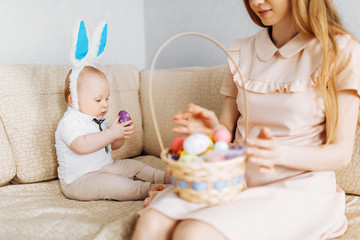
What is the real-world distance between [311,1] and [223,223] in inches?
26.1

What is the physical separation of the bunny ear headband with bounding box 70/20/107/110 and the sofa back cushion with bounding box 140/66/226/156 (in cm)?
44

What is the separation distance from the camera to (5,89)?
4.57 feet

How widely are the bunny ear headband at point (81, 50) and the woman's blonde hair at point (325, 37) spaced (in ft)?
2.45

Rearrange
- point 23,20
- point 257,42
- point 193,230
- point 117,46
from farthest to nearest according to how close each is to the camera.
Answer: point 117,46
point 23,20
point 257,42
point 193,230

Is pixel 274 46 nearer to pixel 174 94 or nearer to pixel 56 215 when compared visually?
pixel 174 94

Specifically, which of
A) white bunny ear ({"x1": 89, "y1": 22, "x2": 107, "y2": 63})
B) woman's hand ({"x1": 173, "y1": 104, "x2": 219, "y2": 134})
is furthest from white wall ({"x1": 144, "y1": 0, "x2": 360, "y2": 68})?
woman's hand ({"x1": 173, "y1": 104, "x2": 219, "y2": 134})

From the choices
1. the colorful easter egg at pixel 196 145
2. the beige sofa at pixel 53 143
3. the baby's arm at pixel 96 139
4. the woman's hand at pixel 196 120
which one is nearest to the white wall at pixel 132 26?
the beige sofa at pixel 53 143

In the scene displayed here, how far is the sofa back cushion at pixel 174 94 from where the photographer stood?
154cm

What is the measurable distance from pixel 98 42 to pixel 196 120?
2.03 ft

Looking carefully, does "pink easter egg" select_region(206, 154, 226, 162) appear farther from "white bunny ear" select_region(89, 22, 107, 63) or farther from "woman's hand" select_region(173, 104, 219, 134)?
"white bunny ear" select_region(89, 22, 107, 63)

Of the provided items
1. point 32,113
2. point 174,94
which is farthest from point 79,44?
point 174,94

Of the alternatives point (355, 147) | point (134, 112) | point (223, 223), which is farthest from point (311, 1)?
point (134, 112)

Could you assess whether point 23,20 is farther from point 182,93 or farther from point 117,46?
point 182,93

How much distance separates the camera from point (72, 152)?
135 cm
